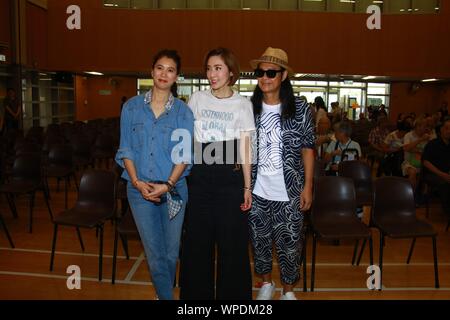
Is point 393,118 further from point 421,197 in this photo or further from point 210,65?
point 210,65

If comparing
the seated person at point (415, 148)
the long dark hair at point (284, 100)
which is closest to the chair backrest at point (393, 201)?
the long dark hair at point (284, 100)

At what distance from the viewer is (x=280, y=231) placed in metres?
3.34

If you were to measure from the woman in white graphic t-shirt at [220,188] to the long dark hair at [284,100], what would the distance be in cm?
25

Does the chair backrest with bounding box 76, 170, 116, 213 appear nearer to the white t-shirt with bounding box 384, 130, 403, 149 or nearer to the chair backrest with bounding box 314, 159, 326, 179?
the chair backrest with bounding box 314, 159, 326, 179

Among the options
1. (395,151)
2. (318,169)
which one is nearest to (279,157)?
(318,169)

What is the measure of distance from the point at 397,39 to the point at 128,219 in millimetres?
13772

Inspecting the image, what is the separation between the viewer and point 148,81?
20.4 metres

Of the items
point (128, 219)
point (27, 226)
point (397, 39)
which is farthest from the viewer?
point (397, 39)

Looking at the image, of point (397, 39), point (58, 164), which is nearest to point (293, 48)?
point (397, 39)

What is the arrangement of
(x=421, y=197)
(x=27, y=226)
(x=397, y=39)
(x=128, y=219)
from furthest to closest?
(x=397, y=39) < (x=421, y=197) < (x=27, y=226) < (x=128, y=219)

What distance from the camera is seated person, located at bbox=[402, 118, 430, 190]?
7.65 metres

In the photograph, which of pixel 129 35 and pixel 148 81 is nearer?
pixel 129 35

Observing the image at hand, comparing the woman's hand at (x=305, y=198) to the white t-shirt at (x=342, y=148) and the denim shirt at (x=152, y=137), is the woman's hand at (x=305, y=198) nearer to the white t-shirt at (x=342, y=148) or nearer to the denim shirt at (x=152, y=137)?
the denim shirt at (x=152, y=137)

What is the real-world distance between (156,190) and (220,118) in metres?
0.59
